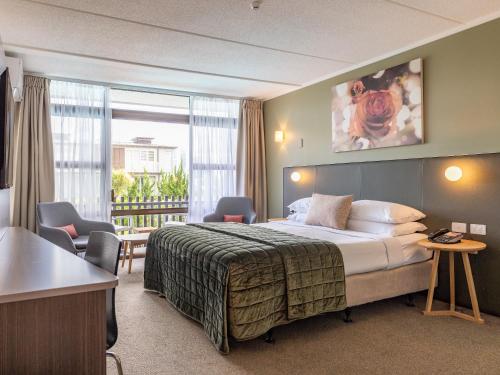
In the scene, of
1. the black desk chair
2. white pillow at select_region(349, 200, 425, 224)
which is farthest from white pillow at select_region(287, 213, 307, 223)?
the black desk chair

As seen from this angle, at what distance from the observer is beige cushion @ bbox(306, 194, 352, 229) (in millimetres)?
3892

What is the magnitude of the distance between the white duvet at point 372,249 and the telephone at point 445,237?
0.71 ft

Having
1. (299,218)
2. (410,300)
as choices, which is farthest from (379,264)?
(299,218)

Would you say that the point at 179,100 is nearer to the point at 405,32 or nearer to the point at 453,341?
the point at 405,32

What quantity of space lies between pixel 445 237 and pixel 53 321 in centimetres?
303

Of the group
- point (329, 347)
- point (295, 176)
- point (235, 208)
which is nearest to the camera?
point (329, 347)

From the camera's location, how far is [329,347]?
103 inches

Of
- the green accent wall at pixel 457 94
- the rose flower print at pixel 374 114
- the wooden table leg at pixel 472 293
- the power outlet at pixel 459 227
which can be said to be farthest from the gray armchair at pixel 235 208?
the wooden table leg at pixel 472 293

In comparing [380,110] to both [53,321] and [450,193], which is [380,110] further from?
[53,321]

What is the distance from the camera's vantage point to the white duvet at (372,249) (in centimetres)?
309

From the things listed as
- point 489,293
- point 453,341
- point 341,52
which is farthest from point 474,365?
point 341,52

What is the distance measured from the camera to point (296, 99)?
5.64 m

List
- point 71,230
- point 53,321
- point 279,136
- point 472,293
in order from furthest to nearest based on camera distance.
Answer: point 279,136, point 71,230, point 472,293, point 53,321

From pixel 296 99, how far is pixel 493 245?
10.9 ft
